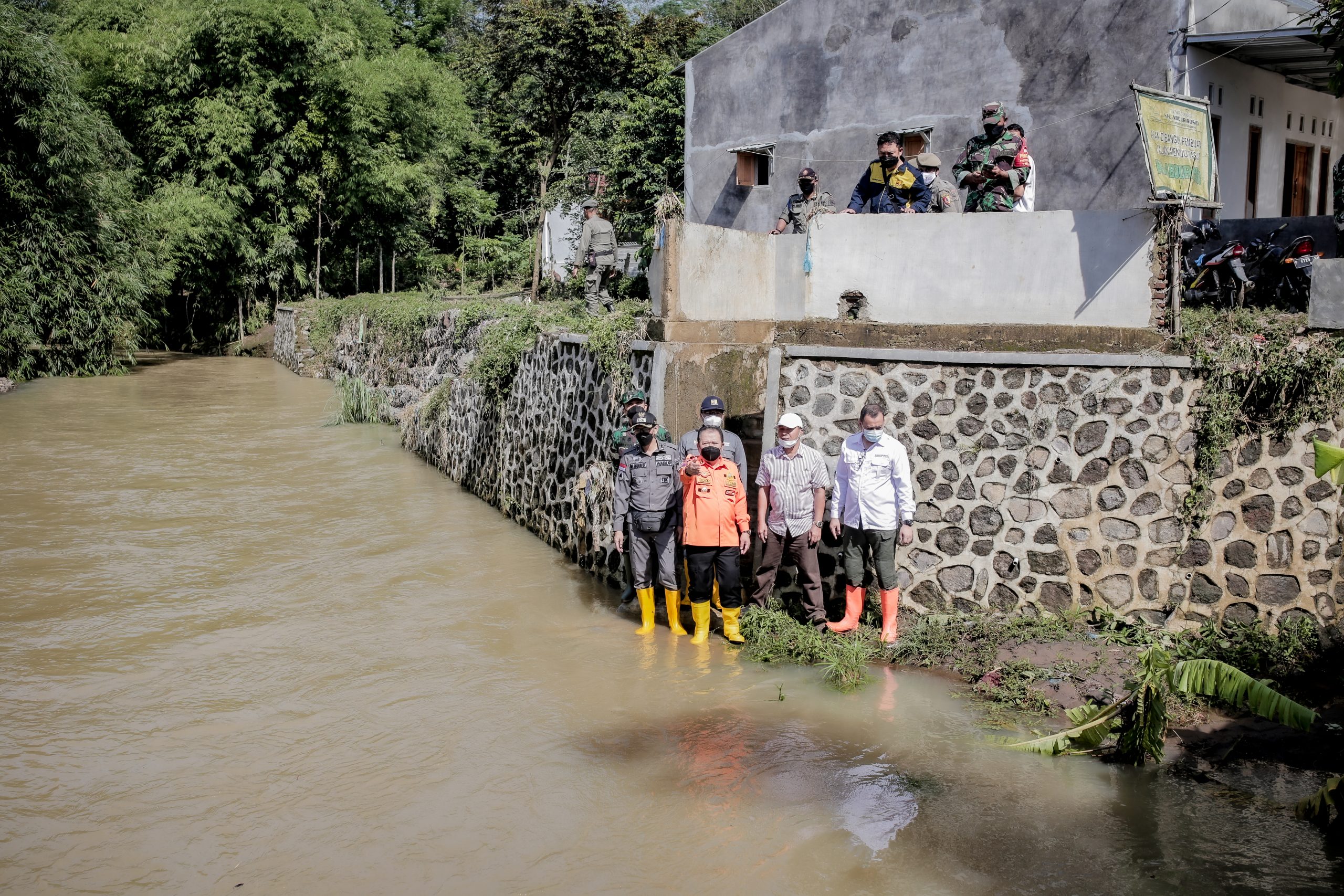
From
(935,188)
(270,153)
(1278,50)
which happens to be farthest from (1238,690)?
(270,153)

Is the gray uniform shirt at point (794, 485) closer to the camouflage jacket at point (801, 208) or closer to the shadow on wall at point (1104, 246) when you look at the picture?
the shadow on wall at point (1104, 246)

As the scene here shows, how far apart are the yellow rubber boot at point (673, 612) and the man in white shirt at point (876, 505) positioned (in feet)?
4.85

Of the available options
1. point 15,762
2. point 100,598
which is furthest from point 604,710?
point 100,598

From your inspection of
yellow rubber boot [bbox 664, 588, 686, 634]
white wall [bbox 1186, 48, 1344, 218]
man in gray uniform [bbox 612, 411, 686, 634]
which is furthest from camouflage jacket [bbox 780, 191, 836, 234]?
white wall [bbox 1186, 48, 1344, 218]

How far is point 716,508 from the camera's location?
8.35 m

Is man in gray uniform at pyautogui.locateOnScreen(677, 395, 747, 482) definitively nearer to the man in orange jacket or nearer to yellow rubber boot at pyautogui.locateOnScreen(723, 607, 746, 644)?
the man in orange jacket

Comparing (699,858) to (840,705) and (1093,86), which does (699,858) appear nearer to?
(840,705)

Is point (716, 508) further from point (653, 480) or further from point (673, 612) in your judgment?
point (673, 612)

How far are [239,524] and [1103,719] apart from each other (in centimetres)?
987

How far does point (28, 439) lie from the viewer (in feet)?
58.6

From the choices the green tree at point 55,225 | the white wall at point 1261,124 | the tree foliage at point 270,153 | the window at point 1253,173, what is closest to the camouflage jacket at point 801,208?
the white wall at point 1261,124

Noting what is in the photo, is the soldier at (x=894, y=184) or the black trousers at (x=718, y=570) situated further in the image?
the soldier at (x=894, y=184)

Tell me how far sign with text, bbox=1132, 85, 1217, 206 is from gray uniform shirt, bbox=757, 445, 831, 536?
3.69 m

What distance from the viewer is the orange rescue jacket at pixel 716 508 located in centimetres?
835
